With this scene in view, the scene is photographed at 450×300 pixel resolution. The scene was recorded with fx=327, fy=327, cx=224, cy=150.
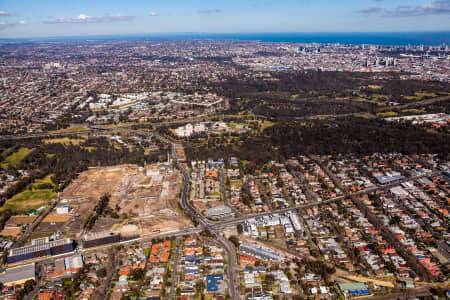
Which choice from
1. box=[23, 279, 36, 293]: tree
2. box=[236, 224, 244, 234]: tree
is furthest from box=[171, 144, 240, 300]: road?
box=[23, 279, 36, 293]: tree

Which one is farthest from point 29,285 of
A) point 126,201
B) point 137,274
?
point 126,201

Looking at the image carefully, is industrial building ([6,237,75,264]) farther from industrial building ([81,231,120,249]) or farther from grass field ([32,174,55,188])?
grass field ([32,174,55,188])

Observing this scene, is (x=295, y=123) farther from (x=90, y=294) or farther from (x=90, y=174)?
(x=90, y=294)

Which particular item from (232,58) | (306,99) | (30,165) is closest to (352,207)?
(30,165)

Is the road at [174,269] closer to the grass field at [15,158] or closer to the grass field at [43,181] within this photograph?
the grass field at [43,181]

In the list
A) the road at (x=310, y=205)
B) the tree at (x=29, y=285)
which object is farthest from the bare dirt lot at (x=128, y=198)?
the tree at (x=29, y=285)

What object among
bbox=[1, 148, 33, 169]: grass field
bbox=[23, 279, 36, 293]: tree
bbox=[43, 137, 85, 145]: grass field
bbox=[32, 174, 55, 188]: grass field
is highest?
bbox=[43, 137, 85, 145]: grass field
